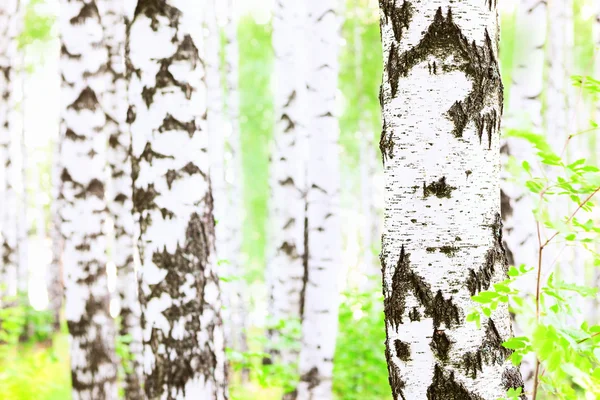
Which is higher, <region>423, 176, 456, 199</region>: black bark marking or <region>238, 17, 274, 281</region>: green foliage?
<region>238, 17, 274, 281</region>: green foliage

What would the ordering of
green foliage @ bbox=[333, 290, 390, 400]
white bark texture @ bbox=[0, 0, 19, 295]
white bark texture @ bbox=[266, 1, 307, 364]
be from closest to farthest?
white bark texture @ bbox=[266, 1, 307, 364] → green foliage @ bbox=[333, 290, 390, 400] → white bark texture @ bbox=[0, 0, 19, 295]

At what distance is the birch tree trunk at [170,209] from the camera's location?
2.78 m

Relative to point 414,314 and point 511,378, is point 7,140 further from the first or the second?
point 511,378

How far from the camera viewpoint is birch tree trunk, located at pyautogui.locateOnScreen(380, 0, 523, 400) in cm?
153

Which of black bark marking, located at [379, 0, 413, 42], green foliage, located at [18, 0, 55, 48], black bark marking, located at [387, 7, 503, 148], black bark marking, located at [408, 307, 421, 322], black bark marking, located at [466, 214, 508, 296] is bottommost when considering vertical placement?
black bark marking, located at [408, 307, 421, 322]

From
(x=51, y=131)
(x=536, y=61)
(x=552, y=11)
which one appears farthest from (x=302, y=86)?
(x=51, y=131)

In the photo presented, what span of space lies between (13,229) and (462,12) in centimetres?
1073

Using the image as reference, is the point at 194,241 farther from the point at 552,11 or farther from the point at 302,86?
the point at 552,11

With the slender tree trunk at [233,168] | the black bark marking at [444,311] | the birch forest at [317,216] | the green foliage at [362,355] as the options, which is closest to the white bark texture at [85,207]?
the birch forest at [317,216]

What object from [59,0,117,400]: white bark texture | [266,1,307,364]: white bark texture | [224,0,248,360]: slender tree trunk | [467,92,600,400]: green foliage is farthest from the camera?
[224,0,248,360]: slender tree trunk

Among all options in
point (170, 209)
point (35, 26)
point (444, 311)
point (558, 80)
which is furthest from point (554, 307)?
point (35, 26)

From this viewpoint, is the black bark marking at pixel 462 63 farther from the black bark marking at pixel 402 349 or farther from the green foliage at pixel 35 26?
the green foliage at pixel 35 26

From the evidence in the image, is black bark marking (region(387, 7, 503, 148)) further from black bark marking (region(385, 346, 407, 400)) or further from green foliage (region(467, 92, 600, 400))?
black bark marking (region(385, 346, 407, 400))

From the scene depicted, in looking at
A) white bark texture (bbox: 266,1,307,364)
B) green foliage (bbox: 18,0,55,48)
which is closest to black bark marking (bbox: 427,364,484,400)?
white bark texture (bbox: 266,1,307,364)
